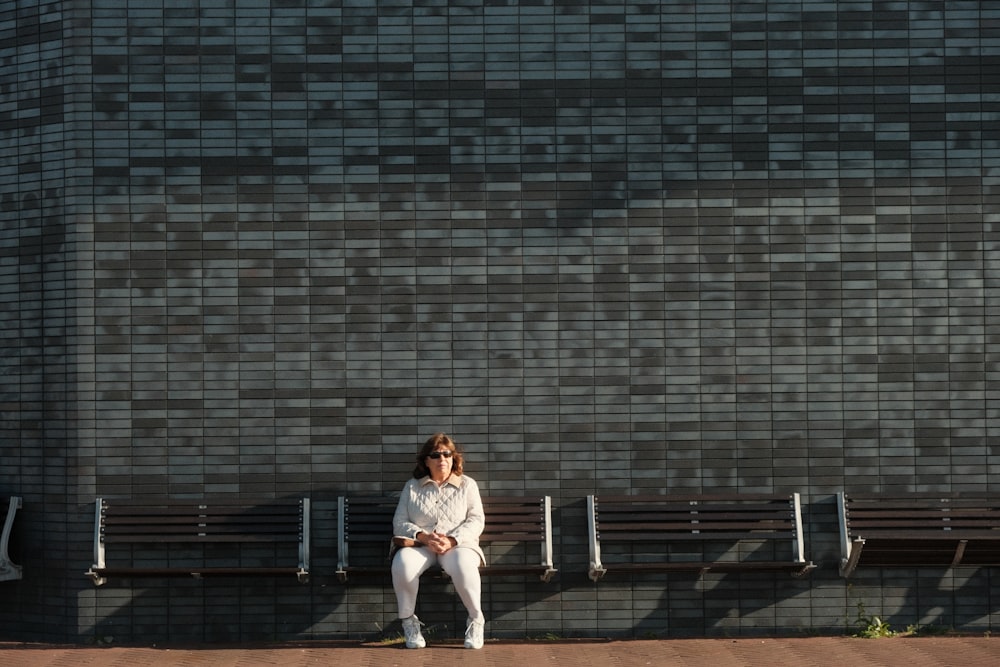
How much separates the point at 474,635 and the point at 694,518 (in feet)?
A: 5.65

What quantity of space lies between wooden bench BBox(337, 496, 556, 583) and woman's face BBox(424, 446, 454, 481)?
496mm

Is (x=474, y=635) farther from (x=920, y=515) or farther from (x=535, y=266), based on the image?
(x=920, y=515)

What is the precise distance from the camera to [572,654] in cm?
763

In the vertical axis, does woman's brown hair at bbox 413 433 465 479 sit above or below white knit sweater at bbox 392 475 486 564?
above

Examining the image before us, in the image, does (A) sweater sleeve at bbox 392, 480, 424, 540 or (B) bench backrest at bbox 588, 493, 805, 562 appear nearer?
(A) sweater sleeve at bbox 392, 480, 424, 540

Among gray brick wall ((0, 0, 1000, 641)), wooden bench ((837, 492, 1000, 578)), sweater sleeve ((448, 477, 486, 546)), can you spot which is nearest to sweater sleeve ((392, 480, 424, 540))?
sweater sleeve ((448, 477, 486, 546))

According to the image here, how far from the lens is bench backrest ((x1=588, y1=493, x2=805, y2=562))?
811 cm

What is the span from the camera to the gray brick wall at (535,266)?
820cm

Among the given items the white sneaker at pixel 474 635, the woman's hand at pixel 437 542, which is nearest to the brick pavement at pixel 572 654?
the white sneaker at pixel 474 635

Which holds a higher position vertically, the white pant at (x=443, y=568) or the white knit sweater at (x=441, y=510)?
the white knit sweater at (x=441, y=510)

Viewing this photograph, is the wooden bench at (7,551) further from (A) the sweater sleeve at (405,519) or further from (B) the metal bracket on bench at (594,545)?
(B) the metal bracket on bench at (594,545)

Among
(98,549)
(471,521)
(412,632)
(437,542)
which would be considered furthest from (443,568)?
(98,549)

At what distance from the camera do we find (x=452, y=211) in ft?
27.1

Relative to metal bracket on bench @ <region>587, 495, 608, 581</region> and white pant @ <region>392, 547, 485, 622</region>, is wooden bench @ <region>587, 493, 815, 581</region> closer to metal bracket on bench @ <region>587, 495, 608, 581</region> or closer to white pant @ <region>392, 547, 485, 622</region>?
metal bracket on bench @ <region>587, 495, 608, 581</region>
